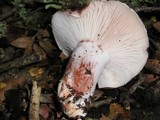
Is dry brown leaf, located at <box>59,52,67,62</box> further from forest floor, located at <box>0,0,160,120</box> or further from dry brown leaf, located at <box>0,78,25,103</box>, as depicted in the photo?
dry brown leaf, located at <box>0,78,25,103</box>

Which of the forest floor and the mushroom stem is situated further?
the forest floor

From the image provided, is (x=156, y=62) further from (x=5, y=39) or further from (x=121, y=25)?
(x=5, y=39)

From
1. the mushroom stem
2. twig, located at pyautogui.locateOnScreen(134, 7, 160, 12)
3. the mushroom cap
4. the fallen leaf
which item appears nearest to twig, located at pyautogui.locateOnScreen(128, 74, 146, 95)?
the mushroom cap

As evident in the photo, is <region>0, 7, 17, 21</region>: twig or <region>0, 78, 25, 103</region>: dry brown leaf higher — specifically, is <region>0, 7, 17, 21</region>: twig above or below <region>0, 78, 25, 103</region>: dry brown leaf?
above

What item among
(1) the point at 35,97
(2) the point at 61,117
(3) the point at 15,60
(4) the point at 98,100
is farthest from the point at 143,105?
(3) the point at 15,60

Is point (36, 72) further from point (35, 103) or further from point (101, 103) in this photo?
point (101, 103)

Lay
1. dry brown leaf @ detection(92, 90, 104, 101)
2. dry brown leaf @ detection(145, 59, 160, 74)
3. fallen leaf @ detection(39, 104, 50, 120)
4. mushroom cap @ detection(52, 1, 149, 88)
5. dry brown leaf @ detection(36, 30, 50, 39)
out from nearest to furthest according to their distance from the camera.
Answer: mushroom cap @ detection(52, 1, 149, 88) → fallen leaf @ detection(39, 104, 50, 120) → dry brown leaf @ detection(92, 90, 104, 101) → dry brown leaf @ detection(145, 59, 160, 74) → dry brown leaf @ detection(36, 30, 50, 39)

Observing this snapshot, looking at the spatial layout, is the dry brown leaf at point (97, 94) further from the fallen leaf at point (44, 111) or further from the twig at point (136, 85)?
the fallen leaf at point (44, 111)

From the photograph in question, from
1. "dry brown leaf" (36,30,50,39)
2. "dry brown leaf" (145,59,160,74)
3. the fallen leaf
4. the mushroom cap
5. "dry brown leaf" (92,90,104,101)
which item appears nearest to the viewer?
the mushroom cap
